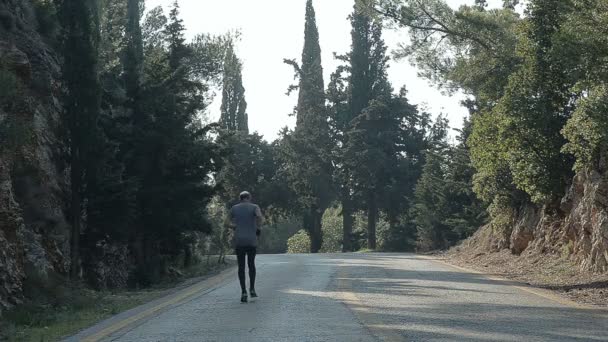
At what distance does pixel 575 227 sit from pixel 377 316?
1160 cm

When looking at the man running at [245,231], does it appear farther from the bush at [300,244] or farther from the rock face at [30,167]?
the bush at [300,244]

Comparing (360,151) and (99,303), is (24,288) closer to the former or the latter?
(99,303)

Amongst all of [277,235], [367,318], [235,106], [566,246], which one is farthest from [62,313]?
[277,235]

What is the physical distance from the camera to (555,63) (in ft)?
65.9

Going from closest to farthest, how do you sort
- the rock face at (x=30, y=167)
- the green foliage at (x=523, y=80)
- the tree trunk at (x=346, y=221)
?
the rock face at (x=30, y=167)
the green foliage at (x=523, y=80)
the tree trunk at (x=346, y=221)

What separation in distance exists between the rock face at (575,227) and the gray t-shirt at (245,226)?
8.23 meters

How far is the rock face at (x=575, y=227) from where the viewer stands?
18.2 metres

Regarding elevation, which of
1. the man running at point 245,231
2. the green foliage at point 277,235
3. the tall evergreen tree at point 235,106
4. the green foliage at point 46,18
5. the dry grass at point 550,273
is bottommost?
the dry grass at point 550,273

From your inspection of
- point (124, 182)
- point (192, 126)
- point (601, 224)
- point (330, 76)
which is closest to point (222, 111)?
point (330, 76)

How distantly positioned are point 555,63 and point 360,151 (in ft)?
139

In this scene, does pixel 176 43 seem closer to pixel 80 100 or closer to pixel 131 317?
pixel 80 100

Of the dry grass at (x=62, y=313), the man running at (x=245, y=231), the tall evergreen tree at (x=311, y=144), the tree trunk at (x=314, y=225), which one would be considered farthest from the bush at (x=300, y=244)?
the man running at (x=245, y=231)

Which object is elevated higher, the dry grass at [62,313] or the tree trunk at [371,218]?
the tree trunk at [371,218]

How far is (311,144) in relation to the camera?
2613 inches
